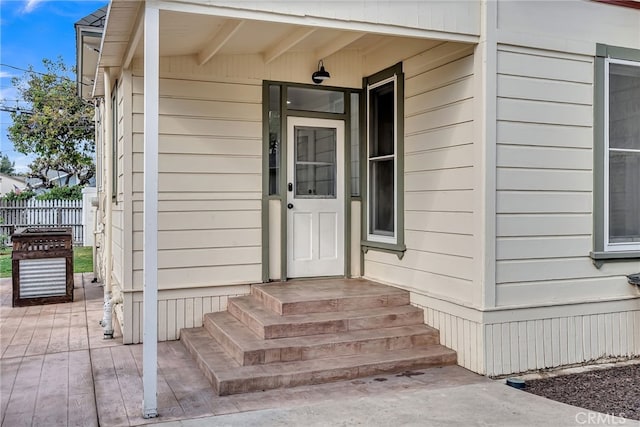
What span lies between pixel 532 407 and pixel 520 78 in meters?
2.50

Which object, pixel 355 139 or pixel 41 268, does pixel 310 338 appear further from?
pixel 41 268

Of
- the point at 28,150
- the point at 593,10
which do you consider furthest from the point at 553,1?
the point at 28,150

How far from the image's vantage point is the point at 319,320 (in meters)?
4.39

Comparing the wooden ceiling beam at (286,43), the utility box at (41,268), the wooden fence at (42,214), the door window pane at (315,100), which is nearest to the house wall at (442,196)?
the door window pane at (315,100)

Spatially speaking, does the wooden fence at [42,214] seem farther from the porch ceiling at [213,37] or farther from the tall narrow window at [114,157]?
the porch ceiling at [213,37]

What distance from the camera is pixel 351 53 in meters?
5.72

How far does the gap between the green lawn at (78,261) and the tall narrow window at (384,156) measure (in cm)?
709

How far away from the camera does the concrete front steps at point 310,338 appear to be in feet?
12.7

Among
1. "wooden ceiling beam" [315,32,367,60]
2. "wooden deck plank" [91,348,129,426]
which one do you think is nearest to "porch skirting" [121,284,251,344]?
"wooden deck plank" [91,348,129,426]

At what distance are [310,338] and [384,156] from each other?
2.12 metres

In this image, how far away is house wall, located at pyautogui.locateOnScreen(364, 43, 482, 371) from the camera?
4.24 metres

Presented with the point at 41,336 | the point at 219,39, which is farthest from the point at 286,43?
the point at 41,336

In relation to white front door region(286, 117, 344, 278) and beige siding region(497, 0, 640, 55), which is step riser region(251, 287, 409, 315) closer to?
white front door region(286, 117, 344, 278)

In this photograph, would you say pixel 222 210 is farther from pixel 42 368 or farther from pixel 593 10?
pixel 593 10
